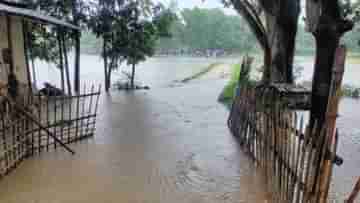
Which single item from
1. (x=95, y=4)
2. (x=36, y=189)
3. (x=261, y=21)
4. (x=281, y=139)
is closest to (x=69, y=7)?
(x=95, y=4)

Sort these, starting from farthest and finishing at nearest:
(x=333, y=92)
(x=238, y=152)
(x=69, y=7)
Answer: (x=69, y=7) → (x=238, y=152) → (x=333, y=92)

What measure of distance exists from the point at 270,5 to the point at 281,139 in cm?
617

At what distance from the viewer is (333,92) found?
2.02 m

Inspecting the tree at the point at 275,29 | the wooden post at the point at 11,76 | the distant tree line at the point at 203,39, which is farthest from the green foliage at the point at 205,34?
the wooden post at the point at 11,76

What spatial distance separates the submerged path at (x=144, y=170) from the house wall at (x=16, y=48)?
110 inches

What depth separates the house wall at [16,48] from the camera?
6.93 metres

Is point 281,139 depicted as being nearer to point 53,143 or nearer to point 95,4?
point 53,143

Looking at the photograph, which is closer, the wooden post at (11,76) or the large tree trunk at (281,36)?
the wooden post at (11,76)

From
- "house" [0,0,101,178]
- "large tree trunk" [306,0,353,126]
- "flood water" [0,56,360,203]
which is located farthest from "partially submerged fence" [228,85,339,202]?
"house" [0,0,101,178]

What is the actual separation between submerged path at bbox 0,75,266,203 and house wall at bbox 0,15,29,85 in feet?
9.14

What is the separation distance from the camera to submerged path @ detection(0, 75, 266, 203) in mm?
3482

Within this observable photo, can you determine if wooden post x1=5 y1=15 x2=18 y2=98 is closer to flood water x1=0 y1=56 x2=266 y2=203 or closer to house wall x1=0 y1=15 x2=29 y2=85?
house wall x1=0 y1=15 x2=29 y2=85

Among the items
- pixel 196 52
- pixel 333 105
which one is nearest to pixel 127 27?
pixel 333 105

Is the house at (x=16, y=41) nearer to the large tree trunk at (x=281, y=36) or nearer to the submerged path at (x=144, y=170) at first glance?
the submerged path at (x=144, y=170)
